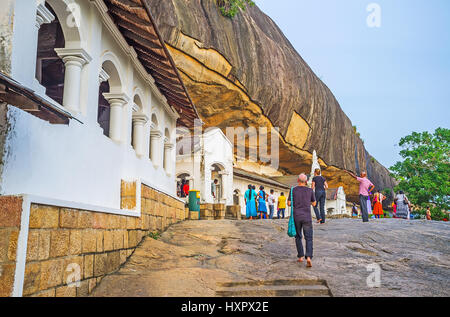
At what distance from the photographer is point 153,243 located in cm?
766

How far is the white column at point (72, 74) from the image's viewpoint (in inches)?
236

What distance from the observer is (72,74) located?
6113mm

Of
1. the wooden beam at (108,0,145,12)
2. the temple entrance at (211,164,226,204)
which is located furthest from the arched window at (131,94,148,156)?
the temple entrance at (211,164,226,204)

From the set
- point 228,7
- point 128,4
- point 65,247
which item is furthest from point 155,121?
point 228,7

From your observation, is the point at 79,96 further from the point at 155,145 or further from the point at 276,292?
the point at 155,145

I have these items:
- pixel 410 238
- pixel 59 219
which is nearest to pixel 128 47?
pixel 59 219

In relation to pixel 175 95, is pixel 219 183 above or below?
below

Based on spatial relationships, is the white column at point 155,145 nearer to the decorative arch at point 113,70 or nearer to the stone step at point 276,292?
the decorative arch at point 113,70

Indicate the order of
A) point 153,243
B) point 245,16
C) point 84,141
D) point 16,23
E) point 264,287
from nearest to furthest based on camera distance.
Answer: point 16,23, point 264,287, point 84,141, point 153,243, point 245,16

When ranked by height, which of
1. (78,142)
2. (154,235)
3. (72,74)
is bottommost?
(154,235)

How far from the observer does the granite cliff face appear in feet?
56.4

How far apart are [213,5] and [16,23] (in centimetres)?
1557

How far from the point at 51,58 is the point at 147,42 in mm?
2326
